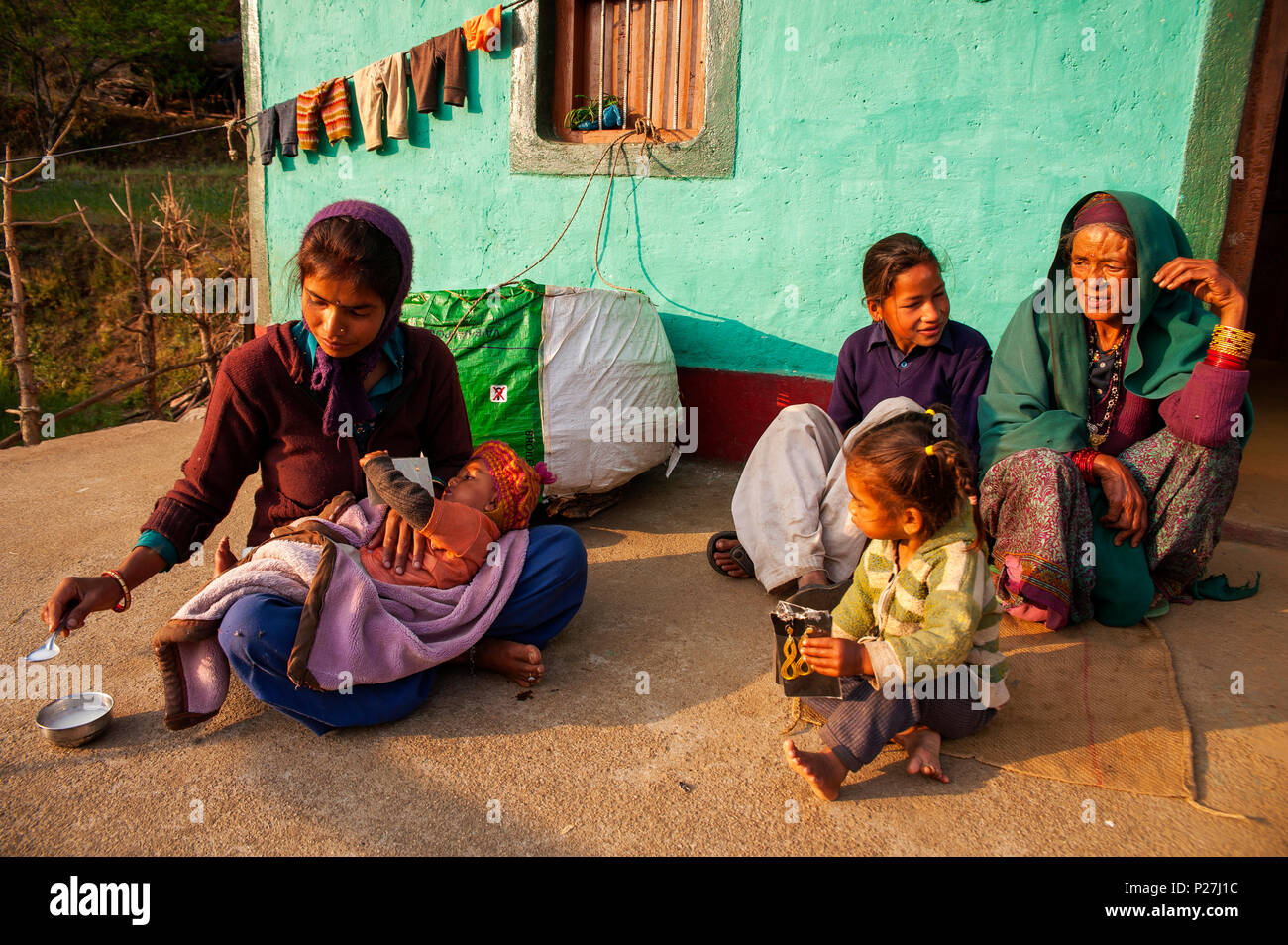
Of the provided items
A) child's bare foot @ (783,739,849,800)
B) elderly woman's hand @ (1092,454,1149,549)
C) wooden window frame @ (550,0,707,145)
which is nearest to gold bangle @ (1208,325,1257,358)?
elderly woman's hand @ (1092,454,1149,549)

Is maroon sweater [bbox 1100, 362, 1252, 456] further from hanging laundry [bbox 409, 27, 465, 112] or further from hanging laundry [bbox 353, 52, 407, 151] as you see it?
hanging laundry [bbox 353, 52, 407, 151]

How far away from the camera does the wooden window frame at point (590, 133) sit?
15.0 ft

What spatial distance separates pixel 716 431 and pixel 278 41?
4.39 m

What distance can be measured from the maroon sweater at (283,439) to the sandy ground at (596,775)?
581 millimetres

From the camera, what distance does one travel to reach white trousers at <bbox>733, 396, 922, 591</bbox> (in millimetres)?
3178

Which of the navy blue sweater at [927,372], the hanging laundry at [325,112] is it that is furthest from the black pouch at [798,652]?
the hanging laundry at [325,112]

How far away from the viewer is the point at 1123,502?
299 cm

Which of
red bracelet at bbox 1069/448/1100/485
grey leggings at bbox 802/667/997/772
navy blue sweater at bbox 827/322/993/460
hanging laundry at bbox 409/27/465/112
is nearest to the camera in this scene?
grey leggings at bbox 802/667/997/772

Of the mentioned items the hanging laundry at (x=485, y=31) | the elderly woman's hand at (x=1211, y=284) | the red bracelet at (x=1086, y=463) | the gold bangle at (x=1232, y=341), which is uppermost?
the hanging laundry at (x=485, y=31)

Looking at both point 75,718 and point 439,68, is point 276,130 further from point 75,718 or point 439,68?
point 75,718

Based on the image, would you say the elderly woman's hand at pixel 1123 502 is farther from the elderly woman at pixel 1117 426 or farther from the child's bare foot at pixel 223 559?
the child's bare foot at pixel 223 559

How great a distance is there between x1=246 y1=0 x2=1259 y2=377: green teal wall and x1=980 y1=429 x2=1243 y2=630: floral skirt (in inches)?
52.4

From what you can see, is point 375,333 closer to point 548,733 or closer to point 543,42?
point 548,733
